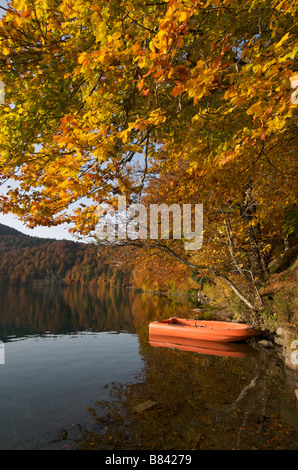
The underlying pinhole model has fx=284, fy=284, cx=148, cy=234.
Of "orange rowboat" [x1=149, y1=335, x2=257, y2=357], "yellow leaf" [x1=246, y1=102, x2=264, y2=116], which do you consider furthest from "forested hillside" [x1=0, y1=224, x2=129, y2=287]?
"yellow leaf" [x1=246, y1=102, x2=264, y2=116]

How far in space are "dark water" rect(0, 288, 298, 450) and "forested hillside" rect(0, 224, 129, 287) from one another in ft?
317

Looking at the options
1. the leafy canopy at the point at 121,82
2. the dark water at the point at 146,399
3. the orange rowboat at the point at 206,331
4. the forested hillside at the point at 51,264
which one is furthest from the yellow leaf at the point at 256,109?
the forested hillside at the point at 51,264

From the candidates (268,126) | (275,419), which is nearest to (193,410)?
(275,419)

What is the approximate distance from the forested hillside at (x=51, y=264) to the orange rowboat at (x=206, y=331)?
93.3m

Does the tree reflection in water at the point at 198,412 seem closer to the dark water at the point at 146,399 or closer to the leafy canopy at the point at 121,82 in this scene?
the dark water at the point at 146,399

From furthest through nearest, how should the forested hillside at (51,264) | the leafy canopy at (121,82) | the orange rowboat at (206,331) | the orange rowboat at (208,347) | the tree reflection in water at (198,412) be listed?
the forested hillside at (51,264), the orange rowboat at (206,331), the orange rowboat at (208,347), the tree reflection in water at (198,412), the leafy canopy at (121,82)

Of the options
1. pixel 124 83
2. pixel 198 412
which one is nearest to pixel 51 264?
pixel 198 412

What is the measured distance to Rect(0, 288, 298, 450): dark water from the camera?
5.52 metres

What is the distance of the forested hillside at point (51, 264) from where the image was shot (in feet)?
397

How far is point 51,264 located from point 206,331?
125680 mm

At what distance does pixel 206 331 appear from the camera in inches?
548

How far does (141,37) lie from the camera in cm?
423

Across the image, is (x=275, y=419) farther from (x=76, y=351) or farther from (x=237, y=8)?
(x=76, y=351)

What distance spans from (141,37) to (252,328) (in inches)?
507
